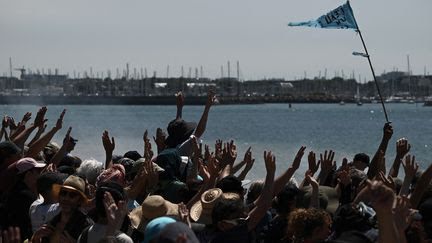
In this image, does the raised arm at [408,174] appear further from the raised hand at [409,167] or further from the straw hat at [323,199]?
the straw hat at [323,199]

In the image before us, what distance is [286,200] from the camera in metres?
8.34

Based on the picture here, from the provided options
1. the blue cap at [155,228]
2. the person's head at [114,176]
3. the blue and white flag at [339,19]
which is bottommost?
the blue cap at [155,228]

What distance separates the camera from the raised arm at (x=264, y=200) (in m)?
7.82

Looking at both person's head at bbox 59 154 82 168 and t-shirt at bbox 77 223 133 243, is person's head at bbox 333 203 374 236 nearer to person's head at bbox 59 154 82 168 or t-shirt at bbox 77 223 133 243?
t-shirt at bbox 77 223 133 243

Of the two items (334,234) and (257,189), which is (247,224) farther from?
(257,189)

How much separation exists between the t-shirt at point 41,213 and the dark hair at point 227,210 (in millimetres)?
1460

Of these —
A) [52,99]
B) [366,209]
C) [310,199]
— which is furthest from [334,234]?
[52,99]

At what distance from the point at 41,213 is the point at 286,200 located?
2027 millimetres

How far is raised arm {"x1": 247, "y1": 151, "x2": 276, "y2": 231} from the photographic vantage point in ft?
25.6

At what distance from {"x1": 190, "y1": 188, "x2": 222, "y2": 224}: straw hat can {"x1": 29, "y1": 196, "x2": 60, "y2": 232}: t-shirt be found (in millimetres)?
1136

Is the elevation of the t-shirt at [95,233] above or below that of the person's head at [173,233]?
below

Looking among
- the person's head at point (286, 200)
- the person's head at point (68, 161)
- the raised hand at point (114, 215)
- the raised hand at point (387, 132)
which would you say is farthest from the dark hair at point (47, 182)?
the raised hand at point (387, 132)

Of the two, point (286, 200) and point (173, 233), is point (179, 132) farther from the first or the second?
point (173, 233)

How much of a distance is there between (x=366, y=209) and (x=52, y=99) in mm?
173305
